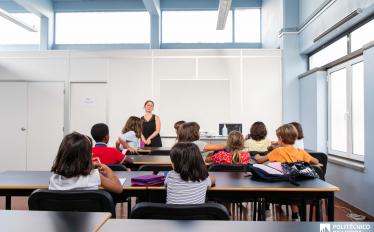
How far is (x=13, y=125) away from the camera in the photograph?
6754 mm

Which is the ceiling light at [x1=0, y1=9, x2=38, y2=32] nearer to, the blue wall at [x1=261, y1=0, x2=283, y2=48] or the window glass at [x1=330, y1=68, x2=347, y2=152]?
the blue wall at [x1=261, y1=0, x2=283, y2=48]

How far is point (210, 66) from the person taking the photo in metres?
6.62

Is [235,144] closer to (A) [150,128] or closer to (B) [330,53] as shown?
(A) [150,128]

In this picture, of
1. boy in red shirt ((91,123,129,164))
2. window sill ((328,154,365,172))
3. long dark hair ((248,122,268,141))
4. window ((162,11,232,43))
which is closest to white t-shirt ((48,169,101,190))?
boy in red shirt ((91,123,129,164))

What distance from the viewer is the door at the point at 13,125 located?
6.71 meters

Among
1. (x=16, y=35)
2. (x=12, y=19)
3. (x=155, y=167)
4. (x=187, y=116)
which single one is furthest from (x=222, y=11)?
(x=16, y=35)

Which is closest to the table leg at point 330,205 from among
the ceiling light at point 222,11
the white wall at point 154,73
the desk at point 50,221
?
the desk at point 50,221

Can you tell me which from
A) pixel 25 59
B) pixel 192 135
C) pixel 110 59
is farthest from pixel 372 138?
pixel 25 59

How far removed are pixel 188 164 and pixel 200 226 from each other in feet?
2.26

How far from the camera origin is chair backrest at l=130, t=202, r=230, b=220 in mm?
1326

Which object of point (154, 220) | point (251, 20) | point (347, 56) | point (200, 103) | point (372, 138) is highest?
point (251, 20)

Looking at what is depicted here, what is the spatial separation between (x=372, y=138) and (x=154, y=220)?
3.04 meters

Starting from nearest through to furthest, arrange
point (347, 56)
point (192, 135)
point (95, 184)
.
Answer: point (95, 184)
point (192, 135)
point (347, 56)

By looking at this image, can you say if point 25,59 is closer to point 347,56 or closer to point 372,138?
point 347,56
